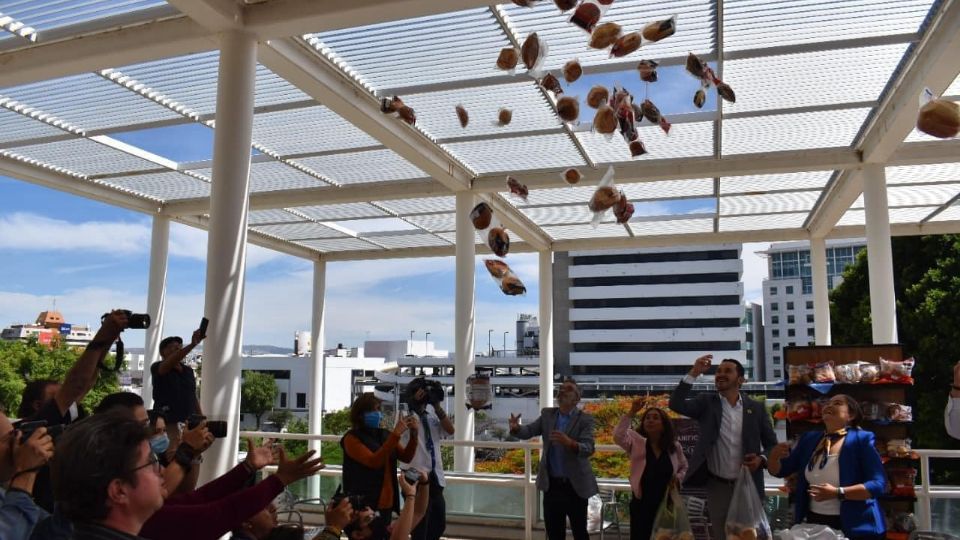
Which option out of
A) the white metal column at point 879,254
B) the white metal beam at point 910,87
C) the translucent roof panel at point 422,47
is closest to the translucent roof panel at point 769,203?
the white metal beam at point 910,87

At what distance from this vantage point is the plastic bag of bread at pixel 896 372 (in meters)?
5.61

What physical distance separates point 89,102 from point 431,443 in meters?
5.13

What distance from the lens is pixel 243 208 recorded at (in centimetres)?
553

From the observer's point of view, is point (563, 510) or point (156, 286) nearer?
point (563, 510)

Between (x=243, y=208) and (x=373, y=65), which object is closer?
(x=243, y=208)

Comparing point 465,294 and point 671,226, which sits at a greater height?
point 671,226

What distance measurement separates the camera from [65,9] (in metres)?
5.66

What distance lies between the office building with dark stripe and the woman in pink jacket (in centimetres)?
8140

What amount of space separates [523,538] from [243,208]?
373 cm

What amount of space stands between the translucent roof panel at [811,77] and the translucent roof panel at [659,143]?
27.9 inches

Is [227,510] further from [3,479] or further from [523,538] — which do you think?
[523,538]

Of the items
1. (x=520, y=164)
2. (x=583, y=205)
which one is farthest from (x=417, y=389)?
(x=583, y=205)

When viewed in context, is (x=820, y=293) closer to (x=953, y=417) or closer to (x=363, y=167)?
(x=363, y=167)

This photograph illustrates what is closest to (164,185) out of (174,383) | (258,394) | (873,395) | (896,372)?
(174,383)
